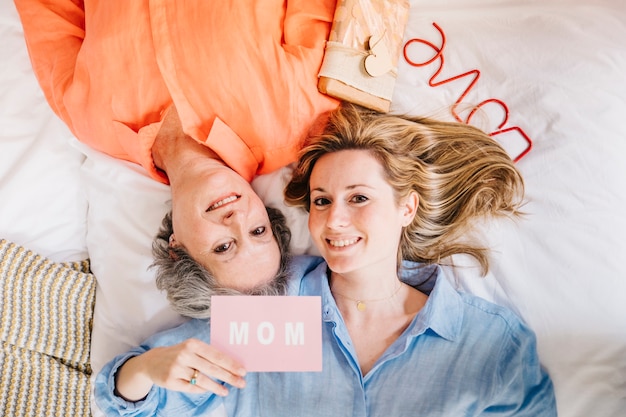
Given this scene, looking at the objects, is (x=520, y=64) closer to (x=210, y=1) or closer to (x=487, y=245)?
(x=487, y=245)

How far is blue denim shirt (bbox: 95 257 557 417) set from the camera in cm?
115

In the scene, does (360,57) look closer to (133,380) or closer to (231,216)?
(231,216)

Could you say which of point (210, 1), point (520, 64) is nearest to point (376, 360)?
point (520, 64)

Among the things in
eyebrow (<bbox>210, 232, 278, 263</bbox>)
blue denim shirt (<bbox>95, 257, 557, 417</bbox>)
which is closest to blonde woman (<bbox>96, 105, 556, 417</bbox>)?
blue denim shirt (<bbox>95, 257, 557, 417</bbox>)

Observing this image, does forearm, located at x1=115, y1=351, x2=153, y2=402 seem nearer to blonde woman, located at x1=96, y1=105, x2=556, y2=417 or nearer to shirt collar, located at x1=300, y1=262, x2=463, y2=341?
blonde woman, located at x1=96, y1=105, x2=556, y2=417

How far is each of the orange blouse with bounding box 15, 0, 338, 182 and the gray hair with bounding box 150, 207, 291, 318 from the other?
192 millimetres

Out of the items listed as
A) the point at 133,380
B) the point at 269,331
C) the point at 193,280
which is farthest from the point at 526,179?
the point at 133,380

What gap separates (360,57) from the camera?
1.30 m

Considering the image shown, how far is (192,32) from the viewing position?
128 centimetres

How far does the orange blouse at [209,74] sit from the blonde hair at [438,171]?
89mm

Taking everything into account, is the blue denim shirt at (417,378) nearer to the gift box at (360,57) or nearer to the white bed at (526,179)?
the white bed at (526,179)

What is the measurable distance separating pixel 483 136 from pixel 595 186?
267mm

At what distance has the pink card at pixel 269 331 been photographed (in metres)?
1.14

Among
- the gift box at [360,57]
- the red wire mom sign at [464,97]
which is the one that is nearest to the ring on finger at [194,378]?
the gift box at [360,57]
